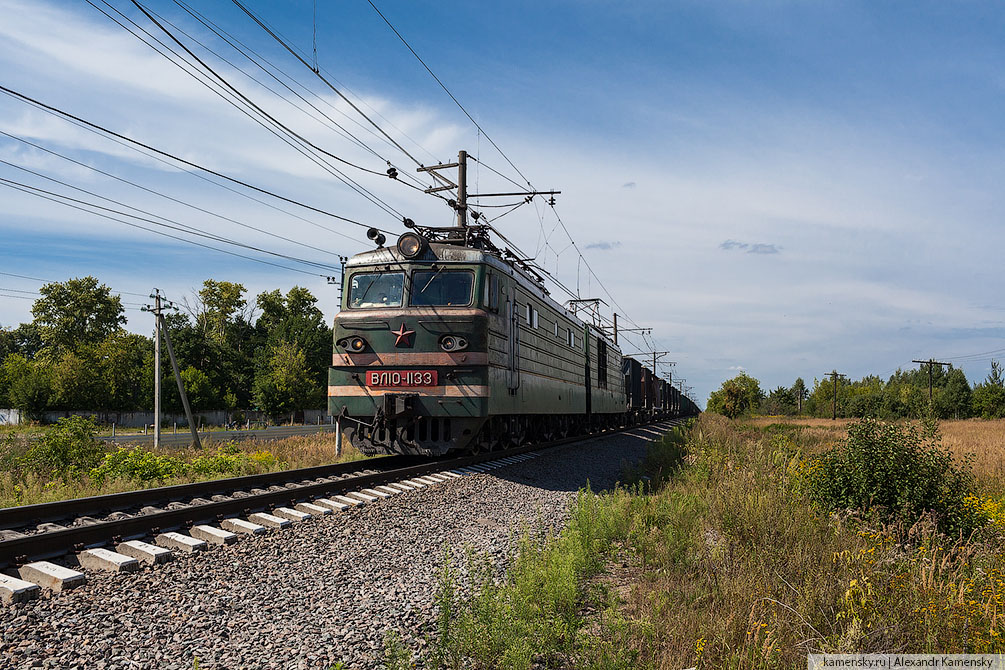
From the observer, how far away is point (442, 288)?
37.5ft

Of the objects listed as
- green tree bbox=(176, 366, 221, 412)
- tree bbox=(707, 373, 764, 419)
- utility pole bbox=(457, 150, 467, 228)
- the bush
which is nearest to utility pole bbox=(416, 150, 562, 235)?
utility pole bbox=(457, 150, 467, 228)

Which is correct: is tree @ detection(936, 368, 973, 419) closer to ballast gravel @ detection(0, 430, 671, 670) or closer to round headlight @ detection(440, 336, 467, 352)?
round headlight @ detection(440, 336, 467, 352)

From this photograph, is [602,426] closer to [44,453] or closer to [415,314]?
[415,314]

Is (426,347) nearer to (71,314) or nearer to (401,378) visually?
(401,378)

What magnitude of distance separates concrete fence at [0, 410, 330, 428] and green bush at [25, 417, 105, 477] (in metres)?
39.6

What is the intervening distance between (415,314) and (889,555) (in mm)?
8004

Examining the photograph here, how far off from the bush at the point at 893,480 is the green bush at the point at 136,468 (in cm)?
968

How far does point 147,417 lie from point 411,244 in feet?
168

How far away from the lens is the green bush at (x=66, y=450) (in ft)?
36.8

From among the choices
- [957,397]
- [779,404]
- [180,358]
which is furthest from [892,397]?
[180,358]

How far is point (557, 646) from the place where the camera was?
4031 millimetres

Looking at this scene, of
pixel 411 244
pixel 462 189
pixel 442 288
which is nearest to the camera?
pixel 442 288

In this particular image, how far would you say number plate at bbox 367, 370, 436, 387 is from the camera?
36.2 ft

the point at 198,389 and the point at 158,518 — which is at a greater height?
the point at 198,389
